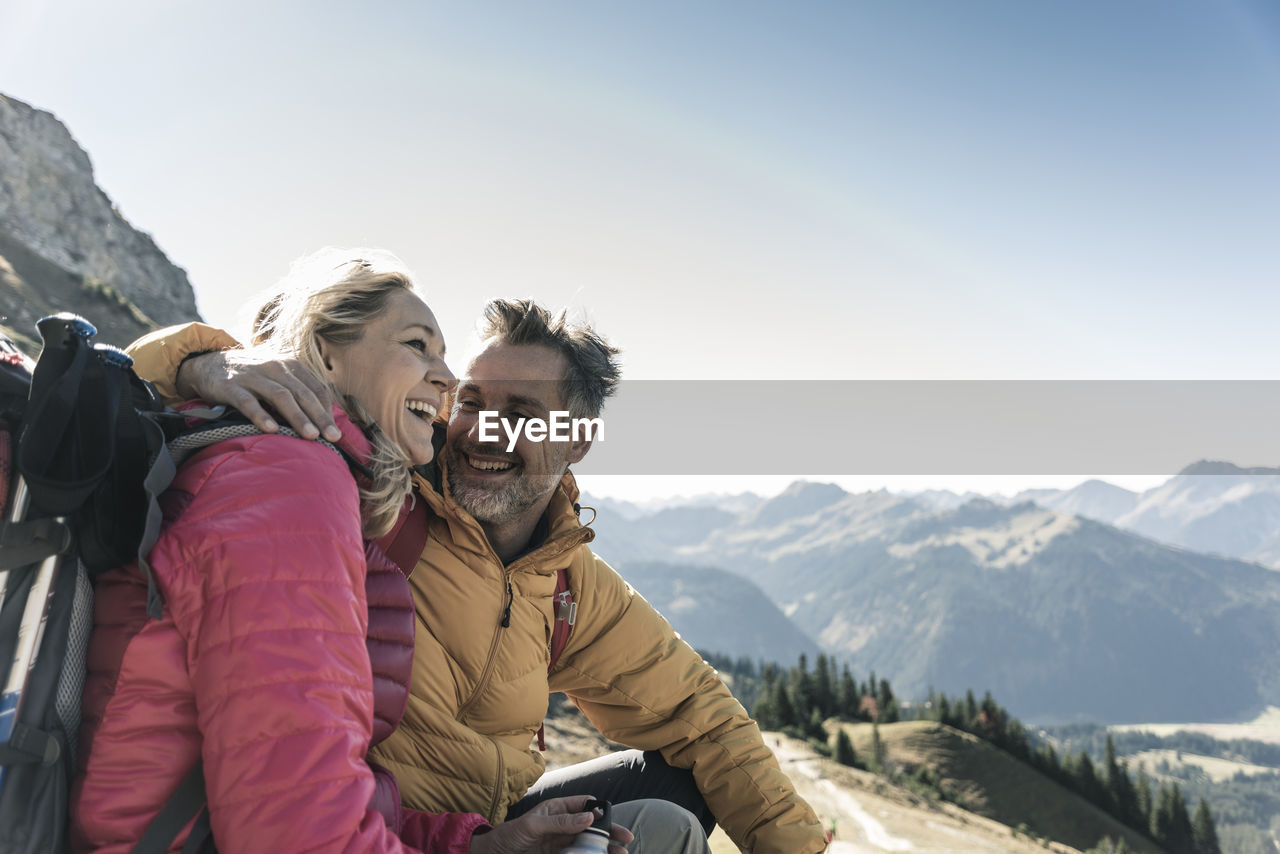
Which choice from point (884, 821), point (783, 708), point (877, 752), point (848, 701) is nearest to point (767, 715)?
point (783, 708)

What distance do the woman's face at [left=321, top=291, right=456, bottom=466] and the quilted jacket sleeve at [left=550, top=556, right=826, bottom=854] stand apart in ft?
6.28

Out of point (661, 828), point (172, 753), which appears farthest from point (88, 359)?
point (661, 828)

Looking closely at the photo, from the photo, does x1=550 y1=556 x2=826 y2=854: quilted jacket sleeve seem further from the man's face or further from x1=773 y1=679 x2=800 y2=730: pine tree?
x1=773 y1=679 x2=800 y2=730: pine tree

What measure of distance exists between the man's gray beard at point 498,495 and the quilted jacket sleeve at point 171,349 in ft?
5.55

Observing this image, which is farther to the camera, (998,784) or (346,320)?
(998,784)

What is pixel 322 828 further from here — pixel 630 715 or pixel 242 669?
pixel 630 715

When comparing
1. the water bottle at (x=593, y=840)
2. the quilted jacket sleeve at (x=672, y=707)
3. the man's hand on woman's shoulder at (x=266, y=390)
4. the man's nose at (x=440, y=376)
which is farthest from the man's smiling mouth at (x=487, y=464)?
the water bottle at (x=593, y=840)

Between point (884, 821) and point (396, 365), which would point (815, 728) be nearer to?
point (884, 821)

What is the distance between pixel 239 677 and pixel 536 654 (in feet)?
8.67

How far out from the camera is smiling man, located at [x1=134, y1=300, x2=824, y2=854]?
415 cm

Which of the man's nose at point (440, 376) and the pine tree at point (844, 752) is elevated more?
the man's nose at point (440, 376)

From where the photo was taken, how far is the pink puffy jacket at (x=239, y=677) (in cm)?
219

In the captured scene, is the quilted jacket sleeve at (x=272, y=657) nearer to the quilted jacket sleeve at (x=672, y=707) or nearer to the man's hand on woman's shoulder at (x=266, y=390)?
the man's hand on woman's shoulder at (x=266, y=390)

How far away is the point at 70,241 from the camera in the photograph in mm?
91688
